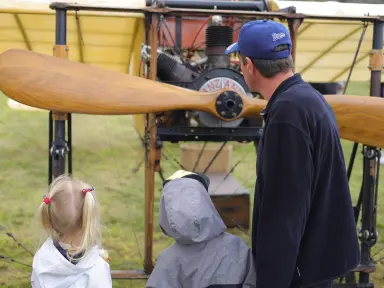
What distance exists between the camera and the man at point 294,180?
2049mm

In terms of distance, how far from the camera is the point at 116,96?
379 centimetres

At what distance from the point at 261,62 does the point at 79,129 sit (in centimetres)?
1097

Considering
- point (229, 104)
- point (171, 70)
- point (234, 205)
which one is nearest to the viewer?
point (229, 104)

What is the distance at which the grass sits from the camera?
17.2ft

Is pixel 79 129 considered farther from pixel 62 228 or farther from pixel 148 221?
pixel 62 228

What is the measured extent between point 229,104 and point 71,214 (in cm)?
181

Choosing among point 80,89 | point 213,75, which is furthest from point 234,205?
point 80,89

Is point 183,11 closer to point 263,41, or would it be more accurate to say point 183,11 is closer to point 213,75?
point 213,75

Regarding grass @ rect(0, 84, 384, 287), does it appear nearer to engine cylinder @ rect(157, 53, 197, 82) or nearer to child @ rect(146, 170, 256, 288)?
engine cylinder @ rect(157, 53, 197, 82)

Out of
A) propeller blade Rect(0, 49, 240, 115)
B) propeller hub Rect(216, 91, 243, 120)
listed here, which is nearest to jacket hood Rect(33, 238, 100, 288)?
propeller blade Rect(0, 49, 240, 115)

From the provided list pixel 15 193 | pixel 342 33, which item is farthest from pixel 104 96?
pixel 15 193

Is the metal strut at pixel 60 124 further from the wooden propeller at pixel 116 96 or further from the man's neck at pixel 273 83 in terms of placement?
the man's neck at pixel 273 83

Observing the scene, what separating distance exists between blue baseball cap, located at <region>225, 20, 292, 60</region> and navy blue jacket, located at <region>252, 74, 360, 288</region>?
0.13 metres

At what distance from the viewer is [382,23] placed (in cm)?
417
